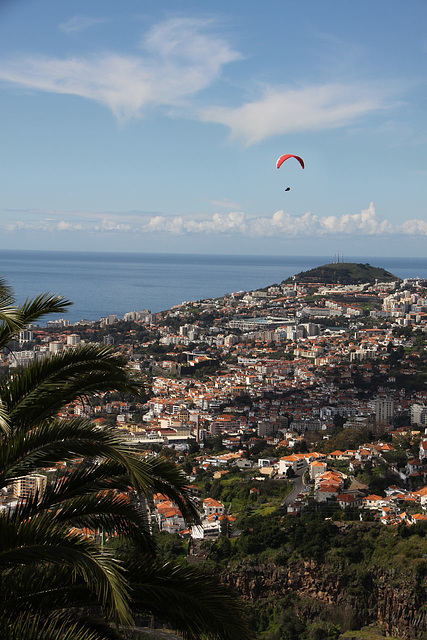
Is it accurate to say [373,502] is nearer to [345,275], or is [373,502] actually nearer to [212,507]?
[212,507]

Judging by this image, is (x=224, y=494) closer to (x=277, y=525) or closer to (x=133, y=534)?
(x=277, y=525)

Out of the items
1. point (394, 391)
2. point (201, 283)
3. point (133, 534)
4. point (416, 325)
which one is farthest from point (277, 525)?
point (201, 283)

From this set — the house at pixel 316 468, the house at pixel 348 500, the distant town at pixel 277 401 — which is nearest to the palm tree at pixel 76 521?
the distant town at pixel 277 401

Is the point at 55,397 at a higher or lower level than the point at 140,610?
higher

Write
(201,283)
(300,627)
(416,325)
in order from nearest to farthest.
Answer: (300,627) → (416,325) → (201,283)

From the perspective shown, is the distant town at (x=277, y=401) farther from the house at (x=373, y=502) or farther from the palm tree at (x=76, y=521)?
the palm tree at (x=76, y=521)

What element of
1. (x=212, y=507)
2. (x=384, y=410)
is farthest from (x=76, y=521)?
Result: (x=384, y=410)
